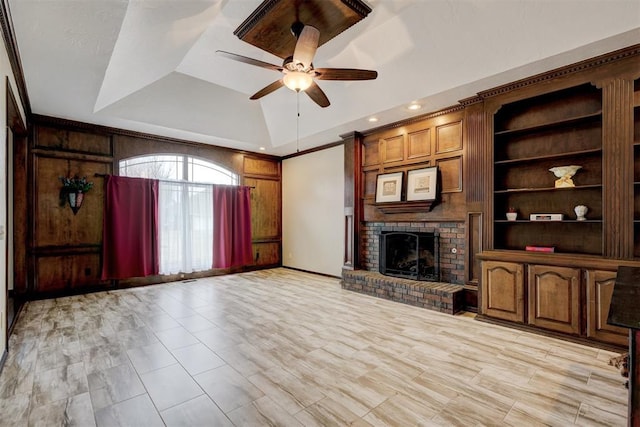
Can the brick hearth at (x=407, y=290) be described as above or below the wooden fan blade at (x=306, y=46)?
below

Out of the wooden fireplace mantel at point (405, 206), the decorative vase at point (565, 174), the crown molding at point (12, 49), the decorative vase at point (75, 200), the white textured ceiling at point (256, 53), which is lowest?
the wooden fireplace mantel at point (405, 206)

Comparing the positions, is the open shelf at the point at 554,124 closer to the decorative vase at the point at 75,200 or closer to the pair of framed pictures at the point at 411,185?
the pair of framed pictures at the point at 411,185

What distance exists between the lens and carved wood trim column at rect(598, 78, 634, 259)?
300 cm

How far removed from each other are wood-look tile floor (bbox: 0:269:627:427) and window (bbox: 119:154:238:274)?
1888 millimetres

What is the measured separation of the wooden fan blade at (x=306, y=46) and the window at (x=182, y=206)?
426 centimetres

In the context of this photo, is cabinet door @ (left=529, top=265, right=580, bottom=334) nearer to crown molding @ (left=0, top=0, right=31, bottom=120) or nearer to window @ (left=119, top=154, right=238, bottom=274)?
crown molding @ (left=0, top=0, right=31, bottom=120)

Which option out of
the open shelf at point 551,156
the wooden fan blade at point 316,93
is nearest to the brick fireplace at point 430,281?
the open shelf at point 551,156

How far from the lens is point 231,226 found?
22.2 ft

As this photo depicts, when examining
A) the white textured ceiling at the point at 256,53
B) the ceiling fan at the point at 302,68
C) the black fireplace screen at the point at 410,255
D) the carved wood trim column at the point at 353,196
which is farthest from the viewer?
the carved wood trim column at the point at 353,196

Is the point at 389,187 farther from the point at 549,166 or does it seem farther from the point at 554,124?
the point at 554,124

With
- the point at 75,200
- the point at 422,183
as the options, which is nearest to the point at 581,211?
the point at 422,183

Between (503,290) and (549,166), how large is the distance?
5.35 ft

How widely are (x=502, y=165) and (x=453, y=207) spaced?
0.83 meters

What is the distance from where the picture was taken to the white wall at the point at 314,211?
637 centimetres
